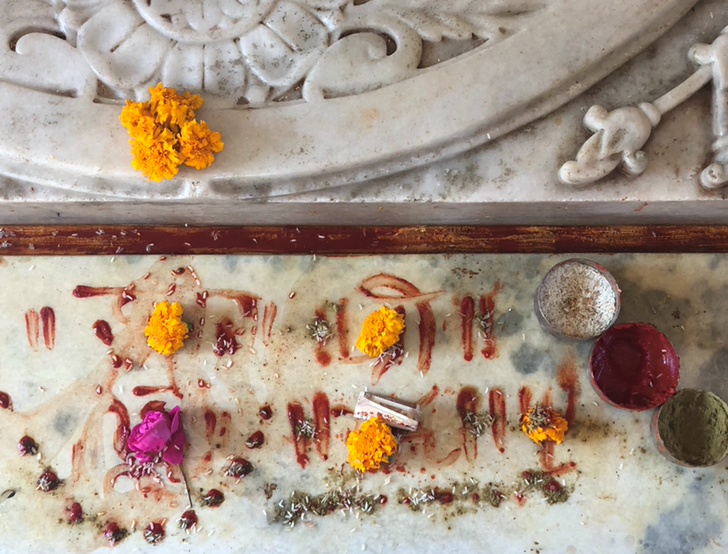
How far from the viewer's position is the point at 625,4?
79.5 inches

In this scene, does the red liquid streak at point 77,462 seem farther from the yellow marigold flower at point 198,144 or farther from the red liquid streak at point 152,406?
the yellow marigold flower at point 198,144

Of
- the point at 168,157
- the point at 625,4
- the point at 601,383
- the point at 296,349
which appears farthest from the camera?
the point at 296,349

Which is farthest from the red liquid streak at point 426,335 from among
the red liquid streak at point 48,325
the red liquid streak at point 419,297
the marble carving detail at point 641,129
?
the red liquid streak at point 48,325

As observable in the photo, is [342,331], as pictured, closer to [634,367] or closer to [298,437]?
[298,437]

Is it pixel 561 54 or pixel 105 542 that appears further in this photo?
pixel 105 542

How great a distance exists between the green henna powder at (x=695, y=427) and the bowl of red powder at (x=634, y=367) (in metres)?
0.08

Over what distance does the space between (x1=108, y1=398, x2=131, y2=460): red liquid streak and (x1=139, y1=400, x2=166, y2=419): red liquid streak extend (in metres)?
0.07

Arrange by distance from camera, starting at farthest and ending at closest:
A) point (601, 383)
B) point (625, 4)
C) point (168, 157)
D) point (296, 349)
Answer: point (296, 349)
point (601, 383)
point (625, 4)
point (168, 157)

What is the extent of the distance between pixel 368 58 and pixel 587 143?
0.92 metres

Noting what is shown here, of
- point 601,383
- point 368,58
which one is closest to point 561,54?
point 368,58

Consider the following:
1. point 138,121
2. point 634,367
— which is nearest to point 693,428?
point 634,367

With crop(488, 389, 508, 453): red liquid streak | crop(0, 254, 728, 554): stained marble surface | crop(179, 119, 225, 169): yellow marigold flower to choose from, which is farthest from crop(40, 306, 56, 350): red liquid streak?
crop(488, 389, 508, 453): red liquid streak

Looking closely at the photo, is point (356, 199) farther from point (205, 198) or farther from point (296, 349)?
point (296, 349)

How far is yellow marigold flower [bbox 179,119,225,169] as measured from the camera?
1879 millimetres
